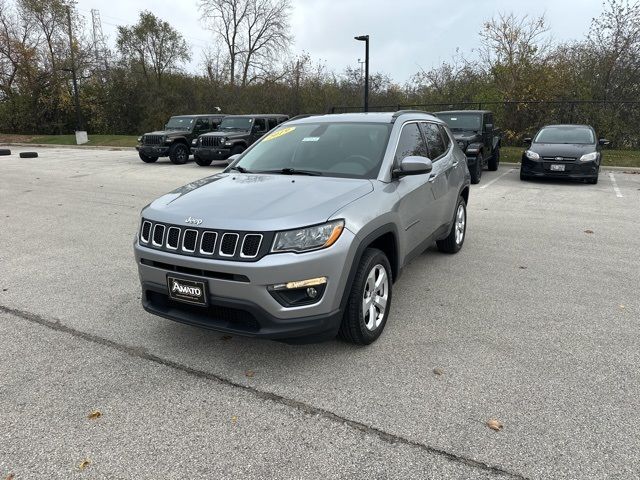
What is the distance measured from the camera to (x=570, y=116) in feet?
62.5

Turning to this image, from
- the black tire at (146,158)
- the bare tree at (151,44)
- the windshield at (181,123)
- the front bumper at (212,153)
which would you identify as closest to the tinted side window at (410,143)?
the front bumper at (212,153)

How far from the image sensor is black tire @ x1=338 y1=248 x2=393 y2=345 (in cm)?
335

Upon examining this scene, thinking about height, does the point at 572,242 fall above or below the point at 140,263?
below

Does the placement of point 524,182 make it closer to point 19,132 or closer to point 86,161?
point 86,161

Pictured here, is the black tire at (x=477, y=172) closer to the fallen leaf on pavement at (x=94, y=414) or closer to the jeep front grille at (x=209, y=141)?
the jeep front grille at (x=209, y=141)

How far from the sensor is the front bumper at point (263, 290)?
2957 mm

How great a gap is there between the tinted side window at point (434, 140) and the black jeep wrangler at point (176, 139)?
46.7 ft

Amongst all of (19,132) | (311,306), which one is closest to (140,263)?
(311,306)

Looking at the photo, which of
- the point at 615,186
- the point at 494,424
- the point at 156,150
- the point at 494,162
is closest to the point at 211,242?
the point at 494,424

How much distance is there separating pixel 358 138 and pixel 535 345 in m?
2.26

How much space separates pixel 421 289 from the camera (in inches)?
191

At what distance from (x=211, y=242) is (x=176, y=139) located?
16.1 m

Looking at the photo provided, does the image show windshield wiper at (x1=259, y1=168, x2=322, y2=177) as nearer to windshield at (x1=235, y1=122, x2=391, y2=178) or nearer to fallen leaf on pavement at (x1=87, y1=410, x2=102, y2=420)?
windshield at (x1=235, y1=122, x2=391, y2=178)

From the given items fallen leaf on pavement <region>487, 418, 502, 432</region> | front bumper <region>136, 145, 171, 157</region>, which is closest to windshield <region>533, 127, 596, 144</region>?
fallen leaf on pavement <region>487, 418, 502, 432</region>
